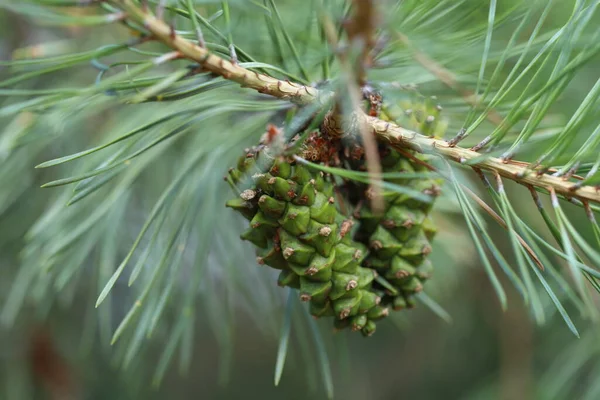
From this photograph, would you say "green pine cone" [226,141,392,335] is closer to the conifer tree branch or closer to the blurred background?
the conifer tree branch

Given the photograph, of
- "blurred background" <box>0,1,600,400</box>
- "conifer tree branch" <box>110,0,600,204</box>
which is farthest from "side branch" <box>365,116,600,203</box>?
"blurred background" <box>0,1,600,400</box>

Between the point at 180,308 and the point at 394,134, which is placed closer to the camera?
the point at 394,134

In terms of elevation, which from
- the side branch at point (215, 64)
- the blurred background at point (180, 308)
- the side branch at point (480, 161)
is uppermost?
the side branch at point (215, 64)

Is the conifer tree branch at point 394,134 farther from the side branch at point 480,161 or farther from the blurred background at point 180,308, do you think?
the blurred background at point 180,308

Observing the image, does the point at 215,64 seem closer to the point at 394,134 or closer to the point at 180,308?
the point at 394,134

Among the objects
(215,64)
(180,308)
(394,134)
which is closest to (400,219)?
(394,134)

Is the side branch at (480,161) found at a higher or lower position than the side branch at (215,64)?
lower

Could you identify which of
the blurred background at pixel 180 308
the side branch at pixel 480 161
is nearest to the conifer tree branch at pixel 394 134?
the side branch at pixel 480 161
